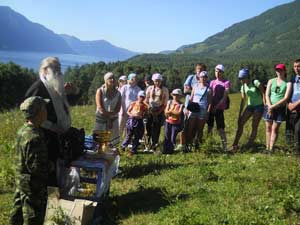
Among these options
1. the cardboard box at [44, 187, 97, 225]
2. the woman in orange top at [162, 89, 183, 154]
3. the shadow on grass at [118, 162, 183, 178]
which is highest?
the woman in orange top at [162, 89, 183, 154]

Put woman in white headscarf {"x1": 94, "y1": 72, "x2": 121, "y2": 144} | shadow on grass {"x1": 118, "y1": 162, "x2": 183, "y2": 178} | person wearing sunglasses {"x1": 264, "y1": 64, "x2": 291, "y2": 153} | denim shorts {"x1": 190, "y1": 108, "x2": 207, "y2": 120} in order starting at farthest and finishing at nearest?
denim shorts {"x1": 190, "y1": 108, "x2": 207, "y2": 120}
person wearing sunglasses {"x1": 264, "y1": 64, "x2": 291, "y2": 153}
woman in white headscarf {"x1": 94, "y1": 72, "x2": 121, "y2": 144}
shadow on grass {"x1": 118, "y1": 162, "x2": 183, "y2": 178}

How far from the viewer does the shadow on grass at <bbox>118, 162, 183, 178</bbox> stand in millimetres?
8288

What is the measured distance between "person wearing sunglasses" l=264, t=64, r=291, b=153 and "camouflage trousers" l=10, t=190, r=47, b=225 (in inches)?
230

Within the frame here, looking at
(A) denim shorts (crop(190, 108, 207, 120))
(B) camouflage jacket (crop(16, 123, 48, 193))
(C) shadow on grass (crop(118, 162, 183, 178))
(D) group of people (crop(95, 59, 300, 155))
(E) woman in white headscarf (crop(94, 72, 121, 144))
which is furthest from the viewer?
(A) denim shorts (crop(190, 108, 207, 120))

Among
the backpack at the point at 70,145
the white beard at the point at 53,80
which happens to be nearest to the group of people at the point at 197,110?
the backpack at the point at 70,145

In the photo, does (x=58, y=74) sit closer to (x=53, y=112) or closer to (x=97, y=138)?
(x=53, y=112)

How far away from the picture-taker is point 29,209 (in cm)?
556

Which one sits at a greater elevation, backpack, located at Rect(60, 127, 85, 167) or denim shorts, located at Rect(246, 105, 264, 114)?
denim shorts, located at Rect(246, 105, 264, 114)

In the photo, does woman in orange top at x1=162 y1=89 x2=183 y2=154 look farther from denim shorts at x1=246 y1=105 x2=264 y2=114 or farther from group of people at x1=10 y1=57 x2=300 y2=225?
denim shorts at x1=246 y1=105 x2=264 y2=114

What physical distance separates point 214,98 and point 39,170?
5.95 metres

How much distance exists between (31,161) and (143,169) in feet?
11.2

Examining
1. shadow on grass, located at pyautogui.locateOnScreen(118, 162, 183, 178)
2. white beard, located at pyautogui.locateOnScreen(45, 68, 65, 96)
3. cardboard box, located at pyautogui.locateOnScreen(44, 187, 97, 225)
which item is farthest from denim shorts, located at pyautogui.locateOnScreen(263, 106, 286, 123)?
cardboard box, located at pyautogui.locateOnScreen(44, 187, 97, 225)

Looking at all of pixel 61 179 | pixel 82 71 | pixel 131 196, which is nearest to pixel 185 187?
pixel 131 196

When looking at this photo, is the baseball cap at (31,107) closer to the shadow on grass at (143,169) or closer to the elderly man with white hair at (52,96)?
the elderly man with white hair at (52,96)
